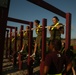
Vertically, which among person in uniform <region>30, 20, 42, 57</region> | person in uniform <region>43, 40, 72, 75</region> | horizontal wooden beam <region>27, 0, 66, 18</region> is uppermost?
horizontal wooden beam <region>27, 0, 66, 18</region>

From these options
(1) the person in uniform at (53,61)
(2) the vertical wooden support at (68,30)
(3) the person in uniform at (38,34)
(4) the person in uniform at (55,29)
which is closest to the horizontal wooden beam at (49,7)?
(2) the vertical wooden support at (68,30)

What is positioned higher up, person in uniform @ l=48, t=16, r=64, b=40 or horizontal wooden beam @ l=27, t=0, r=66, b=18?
horizontal wooden beam @ l=27, t=0, r=66, b=18

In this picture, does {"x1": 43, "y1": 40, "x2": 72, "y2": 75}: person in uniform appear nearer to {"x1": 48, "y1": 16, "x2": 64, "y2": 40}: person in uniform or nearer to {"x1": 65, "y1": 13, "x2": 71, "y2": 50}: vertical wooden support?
{"x1": 65, "y1": 13, "x2": 71, "y2": 50}: vertical wooden support

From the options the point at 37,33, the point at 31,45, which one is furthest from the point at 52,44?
the point at 31,45

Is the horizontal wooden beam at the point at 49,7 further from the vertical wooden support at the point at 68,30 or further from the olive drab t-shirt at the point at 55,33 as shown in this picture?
the olive drab t-shirt at the point at 55,33

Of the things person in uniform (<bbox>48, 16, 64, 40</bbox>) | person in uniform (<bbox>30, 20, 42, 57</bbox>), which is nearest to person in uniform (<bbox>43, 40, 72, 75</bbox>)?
person in uniform (<bbox>48, 16, 64, 40</bbox>)

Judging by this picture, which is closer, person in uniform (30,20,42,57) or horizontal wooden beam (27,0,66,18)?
horizontal wooden beam (27,0,66,18)

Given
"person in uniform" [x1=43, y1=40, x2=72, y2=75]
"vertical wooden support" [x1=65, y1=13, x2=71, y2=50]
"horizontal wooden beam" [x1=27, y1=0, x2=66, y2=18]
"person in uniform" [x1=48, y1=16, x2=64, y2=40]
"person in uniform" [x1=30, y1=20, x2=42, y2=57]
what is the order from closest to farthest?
1. "person in uniform" [x1=43, y1=40, x2=72, y2=75]
2. "horizontal wooden beam" [x1=27, y1=0, x2=66, y2=18]
3. "vertical wooden support" [x1=65, y1=13, x2=71, y2=50]
4. "person in uniform" [x1=48, y1=16, x2=64, y2=40]
5. "person in uniform" [x1=30, y1=20, x2=42, y2=57]

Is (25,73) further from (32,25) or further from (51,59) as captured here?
(51,59)

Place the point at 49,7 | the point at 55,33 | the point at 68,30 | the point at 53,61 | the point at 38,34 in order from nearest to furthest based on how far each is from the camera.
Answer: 1. the point at 53,61
2. the point at 49,7
3. the point at 68,30
4. the point at 55,33
5. the point at 38,34

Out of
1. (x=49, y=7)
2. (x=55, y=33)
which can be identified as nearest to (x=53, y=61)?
(x=49, y=7)

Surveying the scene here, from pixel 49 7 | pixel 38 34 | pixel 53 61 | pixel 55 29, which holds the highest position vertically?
pixel 49 7

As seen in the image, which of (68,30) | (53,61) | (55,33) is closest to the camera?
(53,61)

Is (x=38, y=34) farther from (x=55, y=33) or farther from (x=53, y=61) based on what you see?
(x=53, y=61)
